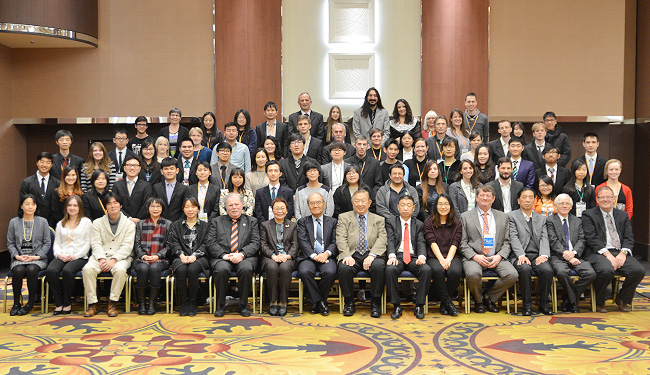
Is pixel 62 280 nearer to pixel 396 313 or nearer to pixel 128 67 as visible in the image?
pixel 396 313

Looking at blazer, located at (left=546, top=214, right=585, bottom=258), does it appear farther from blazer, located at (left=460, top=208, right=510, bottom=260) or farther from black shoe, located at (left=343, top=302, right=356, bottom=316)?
black shoe, located at (left=343, top=302, right=356, bottom=316)

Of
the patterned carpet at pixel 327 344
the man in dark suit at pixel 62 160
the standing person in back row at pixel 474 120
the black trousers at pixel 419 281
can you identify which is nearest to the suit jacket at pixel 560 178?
the standing person in back row at pixel 474 120

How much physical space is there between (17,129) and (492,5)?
7.34 meters

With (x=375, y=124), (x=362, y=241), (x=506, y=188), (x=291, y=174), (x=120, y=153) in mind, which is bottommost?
(x=362, y=241)

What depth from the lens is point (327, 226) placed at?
6078 mm

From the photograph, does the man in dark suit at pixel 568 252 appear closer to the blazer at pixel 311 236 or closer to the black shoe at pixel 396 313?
the black shoe at pixel 396 313

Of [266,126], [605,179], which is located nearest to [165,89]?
[266,126]

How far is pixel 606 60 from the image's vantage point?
9.15m

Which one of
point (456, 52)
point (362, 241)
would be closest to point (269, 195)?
point (362, 241)

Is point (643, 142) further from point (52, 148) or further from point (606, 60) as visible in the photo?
point (52, 148)

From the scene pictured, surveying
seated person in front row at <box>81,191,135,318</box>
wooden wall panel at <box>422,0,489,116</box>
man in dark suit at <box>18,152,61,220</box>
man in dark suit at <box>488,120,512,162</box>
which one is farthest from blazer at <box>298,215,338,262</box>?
wooden wall panel at <box>422,0,489,116</box>

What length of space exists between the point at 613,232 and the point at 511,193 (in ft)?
3.47

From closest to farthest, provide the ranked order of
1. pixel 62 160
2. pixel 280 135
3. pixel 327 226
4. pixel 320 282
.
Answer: pixel 320 282
pixel 327 226
pixel 62 160
pixel 280 135

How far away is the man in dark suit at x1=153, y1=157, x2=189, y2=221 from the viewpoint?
21.2 ft
